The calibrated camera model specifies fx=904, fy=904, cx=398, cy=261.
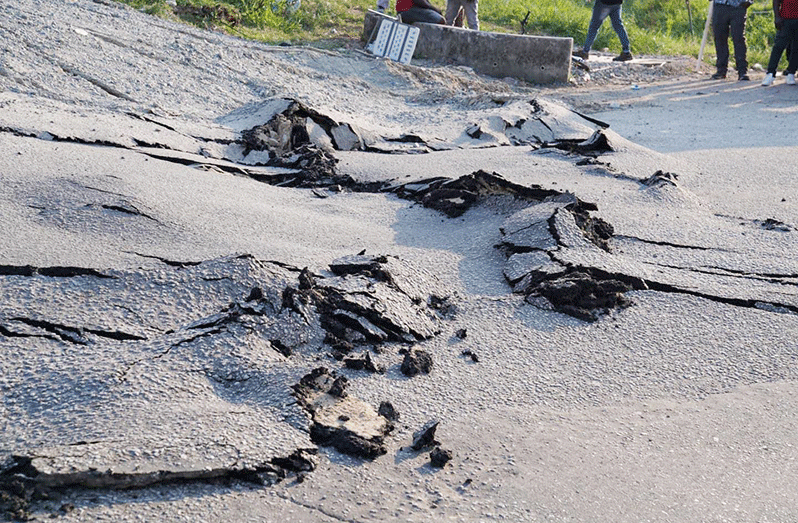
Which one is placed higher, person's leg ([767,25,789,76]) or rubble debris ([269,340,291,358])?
person's leg ([767,25,789,76])

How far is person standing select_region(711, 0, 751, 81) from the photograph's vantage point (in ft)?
38.3

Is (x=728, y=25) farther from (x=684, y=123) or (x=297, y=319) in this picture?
(x=297, y=319)

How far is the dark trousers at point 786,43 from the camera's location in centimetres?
1136

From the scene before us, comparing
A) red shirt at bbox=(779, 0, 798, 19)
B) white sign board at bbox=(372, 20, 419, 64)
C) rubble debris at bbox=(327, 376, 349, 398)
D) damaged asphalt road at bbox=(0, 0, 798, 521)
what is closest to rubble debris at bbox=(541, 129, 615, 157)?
damaged asphalt road at bbox=(0, 0, 798, 521)

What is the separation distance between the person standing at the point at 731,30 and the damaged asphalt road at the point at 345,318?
20.6 ft

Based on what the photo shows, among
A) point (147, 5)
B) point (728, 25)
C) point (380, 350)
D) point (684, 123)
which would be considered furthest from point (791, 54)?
point (380, 350)

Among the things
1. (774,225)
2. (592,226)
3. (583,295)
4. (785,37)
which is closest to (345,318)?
(583,295)

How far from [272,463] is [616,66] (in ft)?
35.3

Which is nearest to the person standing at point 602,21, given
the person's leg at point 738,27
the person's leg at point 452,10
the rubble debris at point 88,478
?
the person's leg at point 738,27

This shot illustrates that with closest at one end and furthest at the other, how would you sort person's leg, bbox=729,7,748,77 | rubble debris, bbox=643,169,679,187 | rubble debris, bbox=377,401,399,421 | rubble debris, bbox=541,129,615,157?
1. rubble debris, bbox=377,401,399,421
2. rubble debris, bbox=643,169,679,187
3. rubble debris, bbox=541,129,615,157
4. person's leg, bbox=729,7,748,77

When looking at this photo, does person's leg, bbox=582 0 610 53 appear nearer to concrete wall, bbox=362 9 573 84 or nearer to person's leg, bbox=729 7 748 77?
concrete wall, bbox=362 9 573 84

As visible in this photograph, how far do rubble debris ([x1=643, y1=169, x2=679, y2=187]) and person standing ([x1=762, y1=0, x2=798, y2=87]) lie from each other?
21.2 ft

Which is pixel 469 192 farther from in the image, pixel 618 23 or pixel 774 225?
pixel 618 23

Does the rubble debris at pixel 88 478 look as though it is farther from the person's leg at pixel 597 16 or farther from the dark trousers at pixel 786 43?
the person's leg at pixel 597 16
